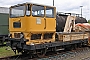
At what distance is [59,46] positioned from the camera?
11.0 m

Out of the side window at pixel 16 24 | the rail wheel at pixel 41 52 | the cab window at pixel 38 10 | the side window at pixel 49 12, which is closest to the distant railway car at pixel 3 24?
the side window at pixel 16 24

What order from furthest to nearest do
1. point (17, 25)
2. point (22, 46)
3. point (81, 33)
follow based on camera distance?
point (81, 33), point (17, 25), point (22, 46)

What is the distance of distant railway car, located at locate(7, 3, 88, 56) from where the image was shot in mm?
9094

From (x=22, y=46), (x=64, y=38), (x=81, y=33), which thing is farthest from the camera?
(x=81, y=33)

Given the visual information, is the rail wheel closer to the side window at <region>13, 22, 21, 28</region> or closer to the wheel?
the wheel

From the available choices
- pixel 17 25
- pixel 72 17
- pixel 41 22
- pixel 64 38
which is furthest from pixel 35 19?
pixel 72 17

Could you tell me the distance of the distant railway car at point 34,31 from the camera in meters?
9.09

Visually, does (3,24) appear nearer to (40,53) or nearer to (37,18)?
(40,53)

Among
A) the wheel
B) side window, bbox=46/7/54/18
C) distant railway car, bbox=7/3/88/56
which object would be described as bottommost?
the wheel

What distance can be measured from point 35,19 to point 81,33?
15.4ft

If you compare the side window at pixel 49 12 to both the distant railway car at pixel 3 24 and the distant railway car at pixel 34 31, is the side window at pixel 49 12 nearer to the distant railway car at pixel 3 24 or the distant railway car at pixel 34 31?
the distant railway car at pixel 34 31

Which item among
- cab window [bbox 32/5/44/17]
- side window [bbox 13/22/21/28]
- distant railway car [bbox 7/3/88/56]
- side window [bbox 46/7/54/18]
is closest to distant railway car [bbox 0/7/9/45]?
distant railway car [bbox 7/3/88/56]

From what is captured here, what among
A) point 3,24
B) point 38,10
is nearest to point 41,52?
point 38,10

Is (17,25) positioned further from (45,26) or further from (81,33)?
(81,33)
